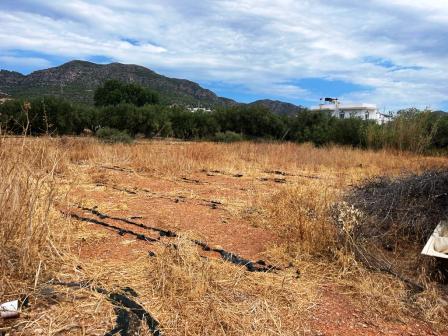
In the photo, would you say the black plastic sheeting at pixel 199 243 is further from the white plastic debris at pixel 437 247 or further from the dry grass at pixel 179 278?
the white plastic debris at pixel 437 247

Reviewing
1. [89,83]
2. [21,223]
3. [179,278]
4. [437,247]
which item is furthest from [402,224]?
[89,83]

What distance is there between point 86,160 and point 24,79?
52019mm

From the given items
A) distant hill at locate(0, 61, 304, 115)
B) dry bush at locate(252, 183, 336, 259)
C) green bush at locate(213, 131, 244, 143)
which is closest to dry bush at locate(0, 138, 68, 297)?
dry bush at locate(252, 183, 336, 259)

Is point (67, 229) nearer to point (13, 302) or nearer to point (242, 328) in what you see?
point (13, 302)

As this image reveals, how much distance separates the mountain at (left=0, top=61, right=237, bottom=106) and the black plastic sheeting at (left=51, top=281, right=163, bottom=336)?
34.8 metres

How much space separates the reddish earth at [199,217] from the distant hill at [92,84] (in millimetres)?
26323

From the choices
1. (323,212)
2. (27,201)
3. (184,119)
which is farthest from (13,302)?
(184,119)

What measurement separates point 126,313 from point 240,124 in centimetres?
2353

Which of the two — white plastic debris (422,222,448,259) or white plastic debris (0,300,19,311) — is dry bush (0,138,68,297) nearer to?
white plastic debris (0,300,19,311)

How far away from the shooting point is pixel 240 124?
25.7 m

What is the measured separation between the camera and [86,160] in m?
10.1

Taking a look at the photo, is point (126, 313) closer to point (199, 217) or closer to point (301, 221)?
point (301, 221)

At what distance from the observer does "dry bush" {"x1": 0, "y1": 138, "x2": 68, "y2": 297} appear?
259 cm

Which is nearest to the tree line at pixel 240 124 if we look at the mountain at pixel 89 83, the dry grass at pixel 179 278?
the dry grass at pixel 179 278
